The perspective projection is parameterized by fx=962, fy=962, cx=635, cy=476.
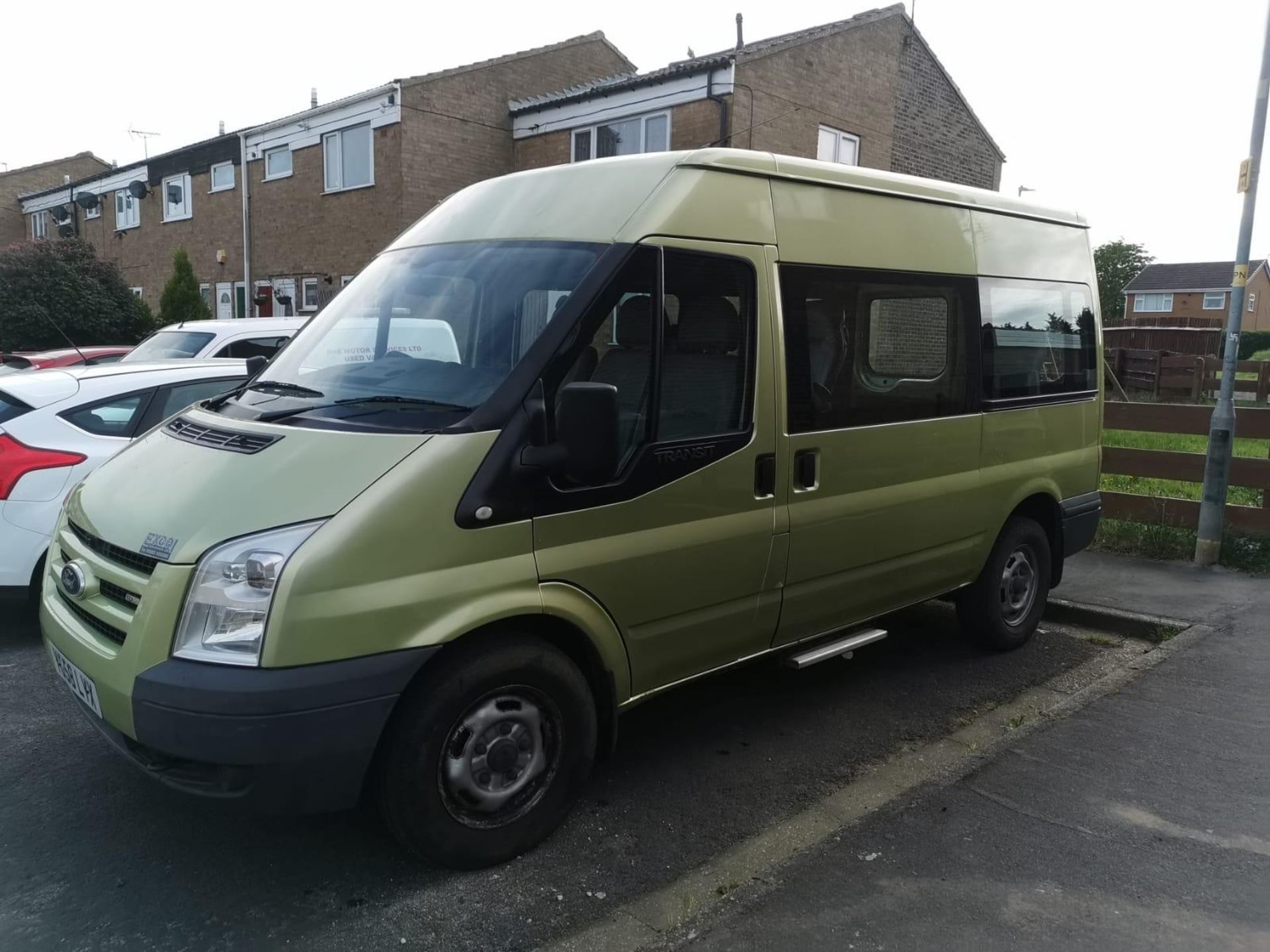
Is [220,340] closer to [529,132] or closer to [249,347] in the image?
[249,347]

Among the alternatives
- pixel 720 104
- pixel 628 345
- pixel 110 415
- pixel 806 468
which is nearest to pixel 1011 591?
pixel 806 468

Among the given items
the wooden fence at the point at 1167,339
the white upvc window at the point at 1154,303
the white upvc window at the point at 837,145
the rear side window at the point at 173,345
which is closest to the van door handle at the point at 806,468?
the rear side window at the point at 173,345

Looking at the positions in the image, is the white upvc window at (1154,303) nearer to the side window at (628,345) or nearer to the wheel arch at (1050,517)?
the wheel arch at (1050,517)

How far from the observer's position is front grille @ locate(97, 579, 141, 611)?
293 centimetres

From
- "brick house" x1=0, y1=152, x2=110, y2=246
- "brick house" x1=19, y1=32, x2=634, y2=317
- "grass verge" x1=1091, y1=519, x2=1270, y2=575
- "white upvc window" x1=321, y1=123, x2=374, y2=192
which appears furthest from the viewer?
"brick house" x1=0, y1=152, x2=110, y2=246

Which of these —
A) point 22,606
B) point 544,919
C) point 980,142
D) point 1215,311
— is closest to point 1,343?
point 22,606

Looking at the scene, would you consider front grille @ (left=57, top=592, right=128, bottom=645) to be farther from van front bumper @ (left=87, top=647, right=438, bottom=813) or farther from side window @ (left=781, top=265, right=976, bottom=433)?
side window @ (left=781, top=265, right=976, bottom=433)

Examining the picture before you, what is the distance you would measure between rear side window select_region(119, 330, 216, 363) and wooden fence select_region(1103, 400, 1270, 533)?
7832mm

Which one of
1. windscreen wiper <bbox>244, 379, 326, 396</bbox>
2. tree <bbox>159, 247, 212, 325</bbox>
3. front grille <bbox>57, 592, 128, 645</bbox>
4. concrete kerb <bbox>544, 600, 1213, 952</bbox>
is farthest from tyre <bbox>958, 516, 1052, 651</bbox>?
tree <bbox>159, 247, 212, 325</bbox>

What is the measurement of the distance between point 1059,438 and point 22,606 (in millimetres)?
6345

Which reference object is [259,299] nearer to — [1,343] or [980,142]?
[1,343]

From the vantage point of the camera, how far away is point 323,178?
21.3m

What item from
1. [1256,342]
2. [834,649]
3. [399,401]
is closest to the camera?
[399,401]

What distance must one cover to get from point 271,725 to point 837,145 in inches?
718
